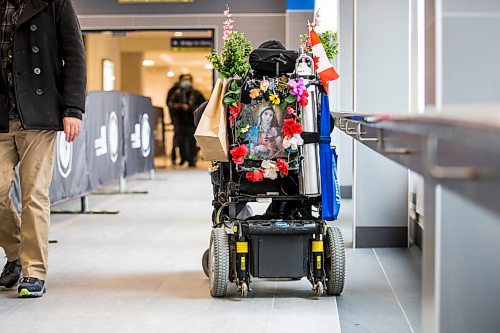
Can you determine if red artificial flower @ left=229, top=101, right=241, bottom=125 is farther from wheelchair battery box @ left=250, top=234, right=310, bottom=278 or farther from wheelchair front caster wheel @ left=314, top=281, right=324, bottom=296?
wheelchair front caster wheel @ left=314, top=281, right=324, bottom=296

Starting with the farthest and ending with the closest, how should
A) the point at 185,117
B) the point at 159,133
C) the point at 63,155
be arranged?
the point at 159,133 → the point at 185,117 → the point at 63,155

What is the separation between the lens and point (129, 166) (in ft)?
39.3

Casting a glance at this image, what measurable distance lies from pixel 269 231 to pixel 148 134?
9492mm

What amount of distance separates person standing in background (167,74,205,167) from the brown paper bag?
13515 millimetres

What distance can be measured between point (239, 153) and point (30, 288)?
1186mm

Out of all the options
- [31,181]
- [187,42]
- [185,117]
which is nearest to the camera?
[31,181]

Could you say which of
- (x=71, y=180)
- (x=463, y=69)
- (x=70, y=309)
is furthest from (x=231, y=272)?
(x=71, y=180)

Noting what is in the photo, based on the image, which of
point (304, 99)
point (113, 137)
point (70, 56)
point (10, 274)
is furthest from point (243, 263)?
point (113, 137)

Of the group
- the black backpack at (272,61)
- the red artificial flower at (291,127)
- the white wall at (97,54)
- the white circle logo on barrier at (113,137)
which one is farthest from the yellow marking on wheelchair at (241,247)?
the white wall at (97,54)

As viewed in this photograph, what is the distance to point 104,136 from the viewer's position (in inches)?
401

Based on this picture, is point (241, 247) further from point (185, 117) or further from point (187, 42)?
point (187, 42)

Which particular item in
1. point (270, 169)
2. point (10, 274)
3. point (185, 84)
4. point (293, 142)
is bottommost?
point (10, 274)

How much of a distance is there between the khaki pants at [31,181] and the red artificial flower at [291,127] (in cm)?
112

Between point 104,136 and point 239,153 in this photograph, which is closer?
point 239,153
